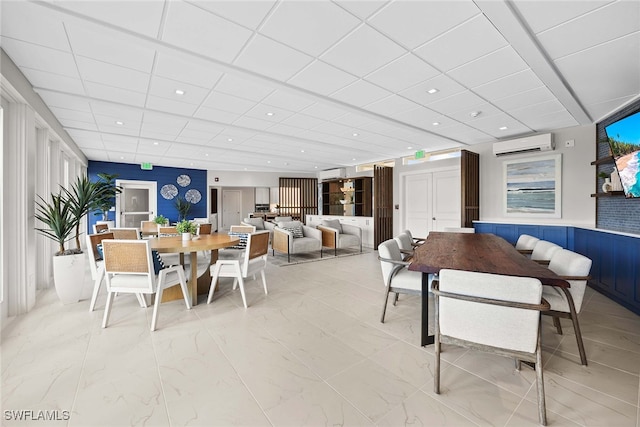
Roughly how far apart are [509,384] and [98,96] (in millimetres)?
5338

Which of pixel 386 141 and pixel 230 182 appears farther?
pixel 230 182

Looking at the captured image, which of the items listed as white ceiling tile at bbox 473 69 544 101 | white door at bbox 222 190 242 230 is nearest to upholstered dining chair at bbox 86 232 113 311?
white ceiling tile at bbox 473 69 544 101

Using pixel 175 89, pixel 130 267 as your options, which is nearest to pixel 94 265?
pixel 130 267

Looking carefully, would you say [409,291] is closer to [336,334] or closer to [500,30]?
[336,334]

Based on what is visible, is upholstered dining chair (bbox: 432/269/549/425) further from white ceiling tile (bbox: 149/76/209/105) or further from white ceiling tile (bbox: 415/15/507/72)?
white ceiling tile (bbox: 149/76/209/105)

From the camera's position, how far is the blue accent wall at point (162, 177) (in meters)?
8.62

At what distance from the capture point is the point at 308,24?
84.7 inches

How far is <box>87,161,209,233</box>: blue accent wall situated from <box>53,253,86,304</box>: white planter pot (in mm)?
6243

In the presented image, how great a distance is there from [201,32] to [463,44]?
2277 mm

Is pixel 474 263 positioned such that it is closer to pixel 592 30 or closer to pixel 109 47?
pixel 592 30

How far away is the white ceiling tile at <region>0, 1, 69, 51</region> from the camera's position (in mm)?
1930

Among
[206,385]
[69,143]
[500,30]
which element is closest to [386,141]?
[500,30]

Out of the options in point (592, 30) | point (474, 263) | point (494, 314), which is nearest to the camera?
point (494, 314)

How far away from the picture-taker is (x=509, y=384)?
1.90 metres
